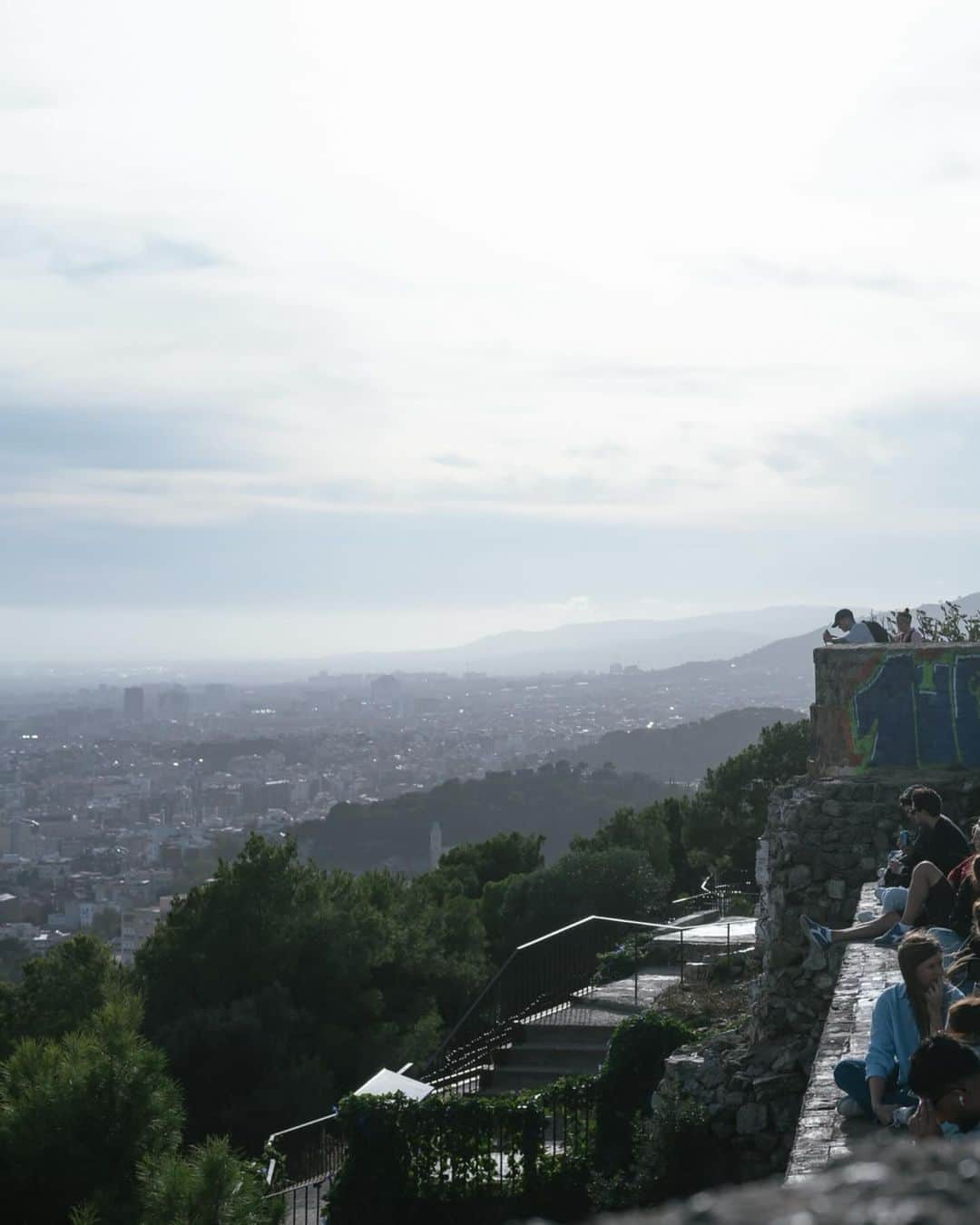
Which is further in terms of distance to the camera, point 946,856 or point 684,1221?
point 946,856

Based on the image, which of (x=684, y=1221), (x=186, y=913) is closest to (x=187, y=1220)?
(x=684, y=1221)

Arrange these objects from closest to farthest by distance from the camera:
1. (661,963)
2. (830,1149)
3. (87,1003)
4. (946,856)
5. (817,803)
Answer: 1. (830,1149)
2. (946,856)
3. (817,803)
4. (661,963)
5. (87,1003)

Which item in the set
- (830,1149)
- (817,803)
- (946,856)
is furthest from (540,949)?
(830,1149)

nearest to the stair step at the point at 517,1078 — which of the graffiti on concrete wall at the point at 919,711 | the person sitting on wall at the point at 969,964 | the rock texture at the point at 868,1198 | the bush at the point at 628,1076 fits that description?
the bush at the point at 628,1076

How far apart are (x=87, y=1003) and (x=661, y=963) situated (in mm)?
8631

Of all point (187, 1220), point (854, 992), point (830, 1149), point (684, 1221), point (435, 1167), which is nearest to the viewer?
point (684, 1221)

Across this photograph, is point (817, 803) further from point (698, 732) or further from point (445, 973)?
point (698, 732)

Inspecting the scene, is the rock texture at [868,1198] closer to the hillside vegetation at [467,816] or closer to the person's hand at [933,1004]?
the person's hand at [933,1004]

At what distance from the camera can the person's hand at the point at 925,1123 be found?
11.9 feet

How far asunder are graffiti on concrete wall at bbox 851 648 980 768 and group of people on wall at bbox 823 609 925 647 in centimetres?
87

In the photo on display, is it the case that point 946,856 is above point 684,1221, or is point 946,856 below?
below

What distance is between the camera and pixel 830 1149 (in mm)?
4812

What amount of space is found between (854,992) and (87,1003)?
15.9 meters

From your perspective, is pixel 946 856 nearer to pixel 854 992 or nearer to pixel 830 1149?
pixel 854 992
